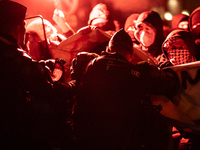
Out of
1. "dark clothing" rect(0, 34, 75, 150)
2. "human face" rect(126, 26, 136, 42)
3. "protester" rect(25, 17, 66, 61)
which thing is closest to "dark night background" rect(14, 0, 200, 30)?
"human face" rect(126, 26, 136, 42)

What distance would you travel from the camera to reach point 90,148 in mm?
2330

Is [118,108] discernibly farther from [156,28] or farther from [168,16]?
[168,16]

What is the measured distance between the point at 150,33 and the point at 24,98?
181 inches

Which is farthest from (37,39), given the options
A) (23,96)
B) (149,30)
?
(149,30)

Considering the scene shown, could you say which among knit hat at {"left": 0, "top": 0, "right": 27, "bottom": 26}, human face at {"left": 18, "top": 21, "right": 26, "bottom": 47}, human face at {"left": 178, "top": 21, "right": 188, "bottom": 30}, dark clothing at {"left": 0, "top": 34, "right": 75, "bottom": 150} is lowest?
dark clothing at {"left": 0, "top": 34, "right": 75, "bottom": 150}

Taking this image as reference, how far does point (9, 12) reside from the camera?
2.68m

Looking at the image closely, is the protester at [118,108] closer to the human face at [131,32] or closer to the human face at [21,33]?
the human face at [21,33]

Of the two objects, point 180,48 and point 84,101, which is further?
point 180,48

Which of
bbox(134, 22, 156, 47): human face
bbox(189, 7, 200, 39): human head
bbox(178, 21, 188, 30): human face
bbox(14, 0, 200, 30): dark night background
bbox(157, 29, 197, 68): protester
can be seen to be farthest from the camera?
bbox(14, 0, 200, 30): dark night background

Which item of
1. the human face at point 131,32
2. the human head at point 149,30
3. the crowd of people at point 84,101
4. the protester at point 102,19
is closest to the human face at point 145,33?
the human head at point 149,30

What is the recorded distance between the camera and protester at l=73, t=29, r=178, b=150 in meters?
2.32

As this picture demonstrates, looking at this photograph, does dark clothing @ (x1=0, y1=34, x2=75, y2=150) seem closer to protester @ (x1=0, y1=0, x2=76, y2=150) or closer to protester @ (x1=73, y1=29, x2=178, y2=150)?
protester @ (x1=0, y1=0, x2=76, y2=150)

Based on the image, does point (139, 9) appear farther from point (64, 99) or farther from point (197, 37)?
point (64, 99)

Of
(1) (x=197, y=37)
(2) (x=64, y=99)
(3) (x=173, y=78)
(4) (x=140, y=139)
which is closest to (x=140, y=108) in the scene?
(4) (x=140, y=139)
